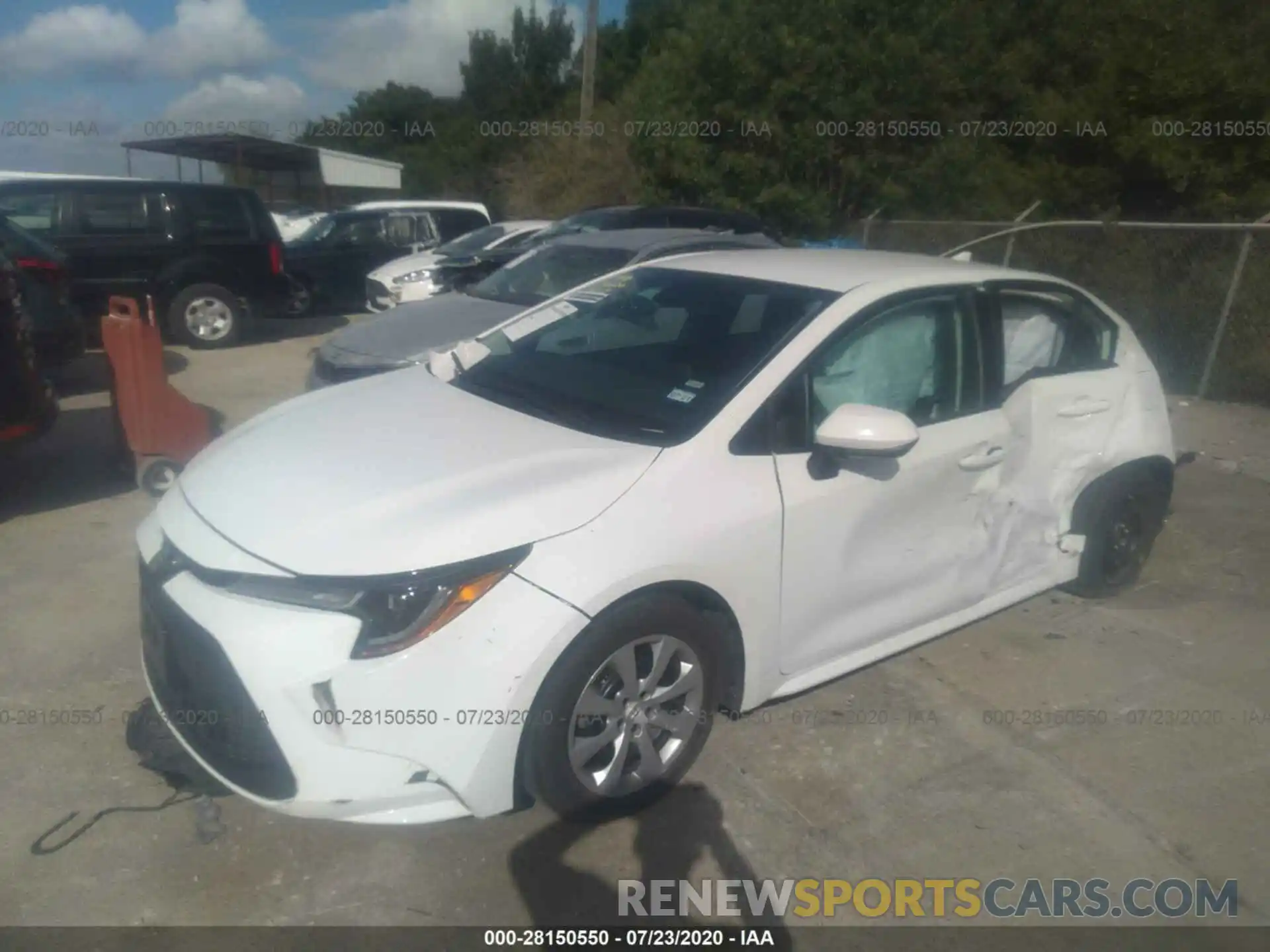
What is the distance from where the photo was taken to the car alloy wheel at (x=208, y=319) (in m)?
10.6

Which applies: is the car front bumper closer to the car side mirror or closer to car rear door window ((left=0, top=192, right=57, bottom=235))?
the car side mirror

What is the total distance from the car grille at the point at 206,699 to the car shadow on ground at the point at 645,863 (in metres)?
0.75

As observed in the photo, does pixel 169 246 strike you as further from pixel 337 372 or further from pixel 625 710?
pixel 625 710

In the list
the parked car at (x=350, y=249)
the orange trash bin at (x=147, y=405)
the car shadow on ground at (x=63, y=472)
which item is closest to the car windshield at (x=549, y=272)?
the orange trash bin at (x=147, y=405)

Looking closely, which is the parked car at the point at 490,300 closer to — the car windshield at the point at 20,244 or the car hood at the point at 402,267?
the car windshield at the point at 20,244

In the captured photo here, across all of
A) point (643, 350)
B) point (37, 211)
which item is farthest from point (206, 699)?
point (37, 211)

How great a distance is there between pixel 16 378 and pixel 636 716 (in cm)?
407

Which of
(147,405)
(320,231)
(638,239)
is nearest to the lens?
(147,405)

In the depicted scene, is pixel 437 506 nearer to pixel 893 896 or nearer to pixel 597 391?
pixel 597 391

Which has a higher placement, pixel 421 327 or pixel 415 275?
pixel 421 327

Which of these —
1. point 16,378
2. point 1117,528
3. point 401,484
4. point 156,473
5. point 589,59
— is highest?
point 589,59

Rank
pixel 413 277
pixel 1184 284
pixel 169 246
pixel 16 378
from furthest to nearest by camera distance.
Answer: pixel 413 277
pixel 169 246
pixel 1184 284
pixel 16 378

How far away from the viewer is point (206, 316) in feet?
35.2

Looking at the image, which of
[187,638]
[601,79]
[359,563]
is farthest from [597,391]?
[601,79]
